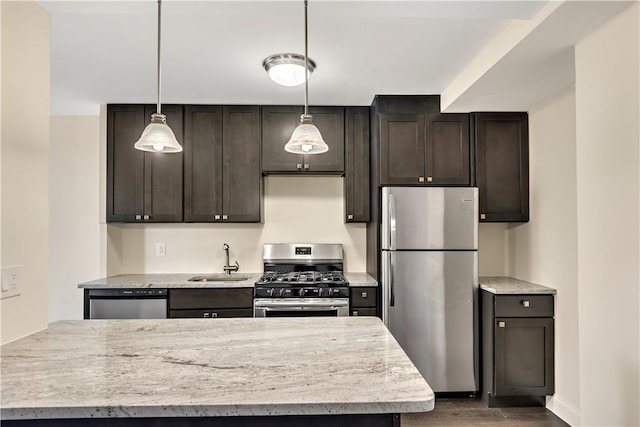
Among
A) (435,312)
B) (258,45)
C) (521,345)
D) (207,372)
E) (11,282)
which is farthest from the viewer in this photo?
(435,312)

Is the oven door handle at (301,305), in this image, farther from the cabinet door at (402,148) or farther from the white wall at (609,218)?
the white wall at (609,218)

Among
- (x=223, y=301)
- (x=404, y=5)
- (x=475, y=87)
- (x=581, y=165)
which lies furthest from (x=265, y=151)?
(x=581, y=165)

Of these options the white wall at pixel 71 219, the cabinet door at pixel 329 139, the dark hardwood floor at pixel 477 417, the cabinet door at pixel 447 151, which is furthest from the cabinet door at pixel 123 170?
the dark hardwood floor at pixel 477 417

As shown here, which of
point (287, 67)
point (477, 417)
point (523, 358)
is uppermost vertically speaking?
point (287, 67)

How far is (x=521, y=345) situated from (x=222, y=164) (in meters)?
2.72

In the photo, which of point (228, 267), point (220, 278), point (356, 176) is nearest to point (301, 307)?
point (220, 278)

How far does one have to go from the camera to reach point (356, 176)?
3412 mm

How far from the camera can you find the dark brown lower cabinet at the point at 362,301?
3.07m

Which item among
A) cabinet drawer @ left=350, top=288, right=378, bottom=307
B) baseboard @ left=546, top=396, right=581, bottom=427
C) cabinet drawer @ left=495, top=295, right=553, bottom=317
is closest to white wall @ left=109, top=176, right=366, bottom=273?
cabinet drawer @ left=350, top=288, right=378, bottom=307

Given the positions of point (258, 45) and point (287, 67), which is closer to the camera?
point (258, 45)

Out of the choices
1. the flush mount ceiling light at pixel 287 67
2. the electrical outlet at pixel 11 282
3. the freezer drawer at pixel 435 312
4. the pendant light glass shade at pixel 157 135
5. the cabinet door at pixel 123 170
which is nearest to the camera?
the electrical outlet at pixel 11 282

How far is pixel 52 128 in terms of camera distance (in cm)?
362

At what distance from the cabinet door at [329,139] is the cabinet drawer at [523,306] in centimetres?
162

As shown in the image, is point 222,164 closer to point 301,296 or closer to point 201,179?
point 201,179
